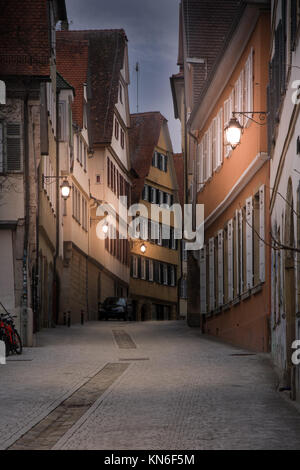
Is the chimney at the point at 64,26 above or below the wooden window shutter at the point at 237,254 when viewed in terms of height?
above

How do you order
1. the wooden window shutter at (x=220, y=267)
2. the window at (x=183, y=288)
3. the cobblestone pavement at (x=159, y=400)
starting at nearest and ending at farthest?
the cobblestone pavement at (x=159, y=400), the wooden window shutter at (x=220, y=267), the window at (x=183, y=288)

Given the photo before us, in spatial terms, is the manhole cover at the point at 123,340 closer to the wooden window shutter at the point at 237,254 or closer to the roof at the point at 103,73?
the wooden window shutter at the point at 237,254

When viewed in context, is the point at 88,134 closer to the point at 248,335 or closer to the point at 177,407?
the point at 248,335

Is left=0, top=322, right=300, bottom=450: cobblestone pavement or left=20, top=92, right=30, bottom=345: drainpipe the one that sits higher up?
left=20, top=92, right=30, bottom=345: drainpipe

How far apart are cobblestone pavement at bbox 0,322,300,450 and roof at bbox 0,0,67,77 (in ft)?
27.0

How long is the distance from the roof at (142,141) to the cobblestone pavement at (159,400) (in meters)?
42.1

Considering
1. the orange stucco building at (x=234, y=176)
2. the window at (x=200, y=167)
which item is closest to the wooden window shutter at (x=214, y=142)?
the orange stucco building at (x=234, y=176)

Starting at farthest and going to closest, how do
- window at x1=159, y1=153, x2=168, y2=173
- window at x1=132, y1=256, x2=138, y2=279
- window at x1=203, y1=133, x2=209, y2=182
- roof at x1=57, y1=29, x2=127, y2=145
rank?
window at x1=159, y1=153, x2=168, y2=173
window at x1=132, y1=256, x2=138, y2=279
roof at x1=57, y1=29, x2=127, y2=145
window at x1=203, y1=133, x2=209, y2=182

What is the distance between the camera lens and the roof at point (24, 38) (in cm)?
2708

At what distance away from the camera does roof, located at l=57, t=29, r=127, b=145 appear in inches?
2101

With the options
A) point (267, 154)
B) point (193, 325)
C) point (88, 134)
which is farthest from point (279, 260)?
point (88, 134)

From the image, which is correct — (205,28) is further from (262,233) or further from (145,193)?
(145,193)

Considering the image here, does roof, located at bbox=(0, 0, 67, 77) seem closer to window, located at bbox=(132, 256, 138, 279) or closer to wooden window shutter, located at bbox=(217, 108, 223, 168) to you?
wooden window shutter, located at bbox=(217, 108, 223, 168)

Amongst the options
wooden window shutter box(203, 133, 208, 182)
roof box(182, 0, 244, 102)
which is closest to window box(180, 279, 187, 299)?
roof box(182, 0, 244, 102)
